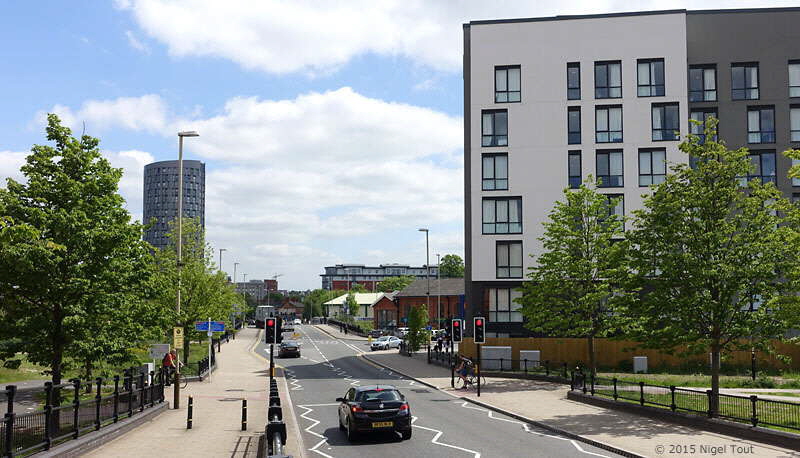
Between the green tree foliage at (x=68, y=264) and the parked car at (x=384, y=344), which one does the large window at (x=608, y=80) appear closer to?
the parked car at (x=384, y=344)

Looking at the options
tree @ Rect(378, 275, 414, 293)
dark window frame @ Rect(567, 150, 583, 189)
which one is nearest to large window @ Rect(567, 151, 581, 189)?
dark window frame @ Rect(567, 150, 583, 189)

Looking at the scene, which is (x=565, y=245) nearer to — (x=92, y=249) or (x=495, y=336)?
(x=495, y=336)

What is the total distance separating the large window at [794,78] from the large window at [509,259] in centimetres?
2210

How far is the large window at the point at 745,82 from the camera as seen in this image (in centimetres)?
4900

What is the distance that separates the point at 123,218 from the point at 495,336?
106ft

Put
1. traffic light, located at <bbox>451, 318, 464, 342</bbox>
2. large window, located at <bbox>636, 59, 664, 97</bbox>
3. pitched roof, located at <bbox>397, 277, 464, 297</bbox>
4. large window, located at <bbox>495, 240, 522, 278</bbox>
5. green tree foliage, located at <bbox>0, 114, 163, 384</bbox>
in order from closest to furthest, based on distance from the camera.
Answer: green tree foliage, located at <bbox>0, 114, 163, 384</bbox> < traffic light, located at <bbox>451, 318, 464, 342</bbox> < large window, located at <bbox>495, 240, 522, 278</bbox> < large window, located at <bbox>636, 59, 664, 97</bbox> < pitched roof, located at <bbox>397, 277, 464, 297</bbox>

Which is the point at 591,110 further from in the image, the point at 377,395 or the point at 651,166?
the point at 377,395

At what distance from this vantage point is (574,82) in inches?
1940

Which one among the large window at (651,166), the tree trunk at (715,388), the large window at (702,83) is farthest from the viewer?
the large window at (702,83)

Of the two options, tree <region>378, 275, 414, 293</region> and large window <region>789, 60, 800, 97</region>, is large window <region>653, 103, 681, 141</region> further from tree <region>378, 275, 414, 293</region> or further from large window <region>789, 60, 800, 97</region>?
tree <region>378, 275, 414, 293</region>

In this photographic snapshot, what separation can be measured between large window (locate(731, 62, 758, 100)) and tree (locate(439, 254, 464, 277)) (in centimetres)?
13656

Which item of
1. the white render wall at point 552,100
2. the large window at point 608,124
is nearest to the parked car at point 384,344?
the white render wall at point 552,100

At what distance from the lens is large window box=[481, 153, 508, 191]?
4903 cm

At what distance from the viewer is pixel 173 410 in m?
25.5
